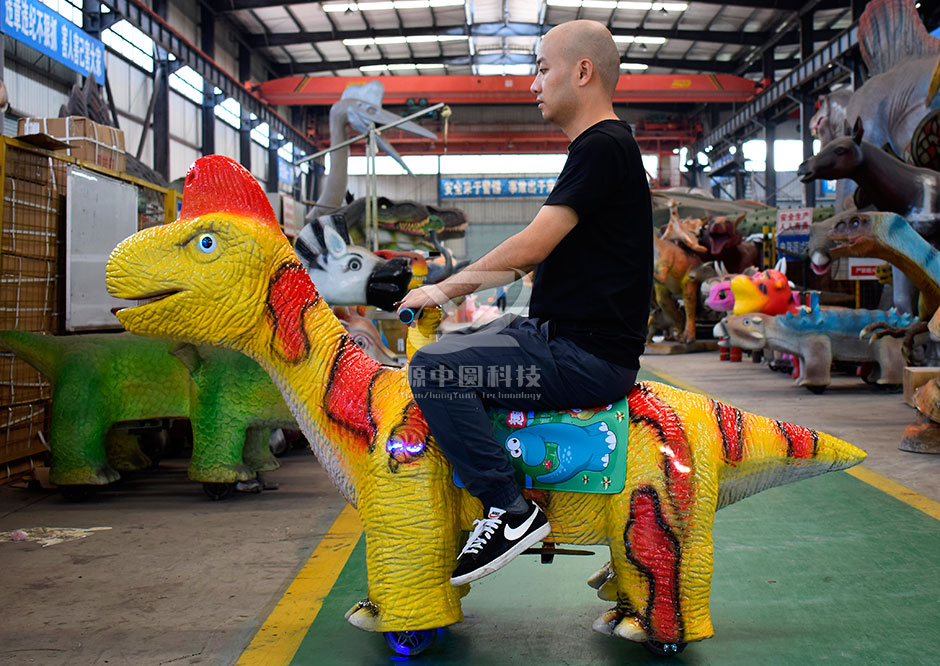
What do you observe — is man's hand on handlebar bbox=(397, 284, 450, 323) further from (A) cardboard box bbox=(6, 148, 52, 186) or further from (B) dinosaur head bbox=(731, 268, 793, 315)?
(B) dinosaur head bbox=(731, 268, 793, 315)

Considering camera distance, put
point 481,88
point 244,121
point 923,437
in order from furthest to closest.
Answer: point 481,88, point 244,121, point 923,437

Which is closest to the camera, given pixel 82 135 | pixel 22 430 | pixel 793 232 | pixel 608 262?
pixel 608 262

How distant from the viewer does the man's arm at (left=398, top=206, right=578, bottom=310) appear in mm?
1852

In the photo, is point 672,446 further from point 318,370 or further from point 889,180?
point 889,180

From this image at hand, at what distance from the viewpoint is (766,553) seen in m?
2.94

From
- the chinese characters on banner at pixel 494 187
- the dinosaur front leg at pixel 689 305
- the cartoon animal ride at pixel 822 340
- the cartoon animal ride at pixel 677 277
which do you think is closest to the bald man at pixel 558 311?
the cartoon animal ride at pixel 822 340

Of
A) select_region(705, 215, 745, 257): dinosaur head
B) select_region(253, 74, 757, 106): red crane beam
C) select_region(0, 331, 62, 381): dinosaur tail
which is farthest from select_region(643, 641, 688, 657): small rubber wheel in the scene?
select_region(253, 74, 757, 106): red crane beam

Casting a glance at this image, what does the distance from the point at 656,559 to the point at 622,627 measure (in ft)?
0.65

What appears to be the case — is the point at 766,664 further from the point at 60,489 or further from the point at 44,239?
the point at 44,239

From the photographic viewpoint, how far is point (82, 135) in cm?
485

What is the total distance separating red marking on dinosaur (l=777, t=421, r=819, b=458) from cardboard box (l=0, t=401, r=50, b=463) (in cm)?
362

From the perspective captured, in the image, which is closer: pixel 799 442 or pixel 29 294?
pixel 799 442

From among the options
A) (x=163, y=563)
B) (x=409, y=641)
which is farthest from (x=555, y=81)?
(x=163, y=563)

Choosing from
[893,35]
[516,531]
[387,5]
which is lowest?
[516,531]
